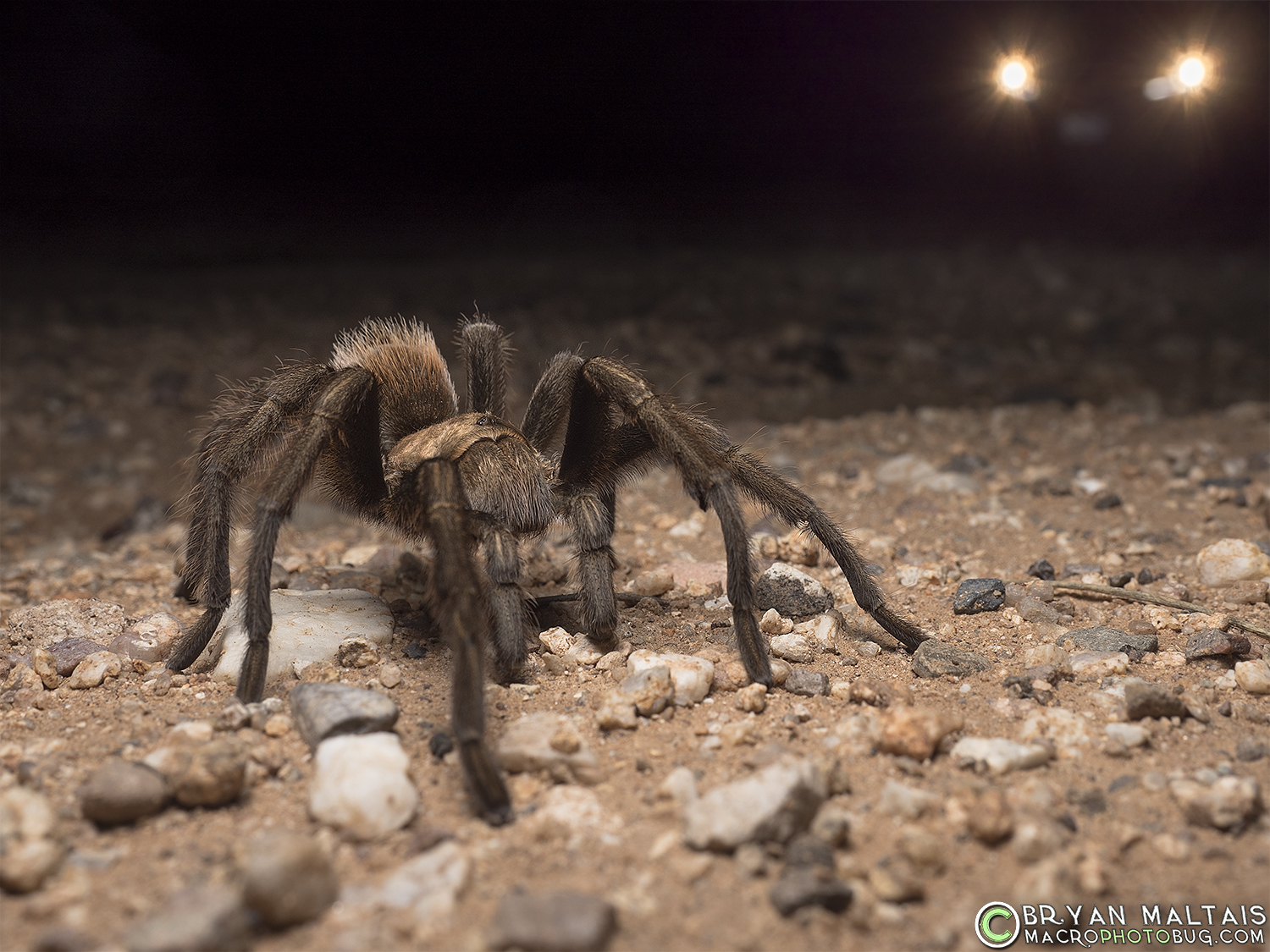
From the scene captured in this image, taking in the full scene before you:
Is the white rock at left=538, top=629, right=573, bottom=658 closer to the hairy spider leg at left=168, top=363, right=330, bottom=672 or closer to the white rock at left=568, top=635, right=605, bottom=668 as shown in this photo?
the white rock at left=568, top=635, right=605, bottom=668

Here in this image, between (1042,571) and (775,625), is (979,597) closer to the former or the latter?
(1042,571)

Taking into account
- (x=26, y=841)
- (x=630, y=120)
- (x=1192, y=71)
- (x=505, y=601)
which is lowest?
(x=26, y=841)

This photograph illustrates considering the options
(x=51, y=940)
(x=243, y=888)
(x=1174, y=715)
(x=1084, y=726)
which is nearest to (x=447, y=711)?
(x=243, y=888)

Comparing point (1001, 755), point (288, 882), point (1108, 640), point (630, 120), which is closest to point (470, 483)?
point (288, 882)


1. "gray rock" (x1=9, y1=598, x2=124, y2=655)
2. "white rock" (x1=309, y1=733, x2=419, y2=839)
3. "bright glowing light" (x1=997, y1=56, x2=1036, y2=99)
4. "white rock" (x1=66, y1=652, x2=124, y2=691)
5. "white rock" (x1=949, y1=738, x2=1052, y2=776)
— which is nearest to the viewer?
"white rock" (x1=309, y1=733, x2=419, y2=839)

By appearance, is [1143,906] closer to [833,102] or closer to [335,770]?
[335,770]

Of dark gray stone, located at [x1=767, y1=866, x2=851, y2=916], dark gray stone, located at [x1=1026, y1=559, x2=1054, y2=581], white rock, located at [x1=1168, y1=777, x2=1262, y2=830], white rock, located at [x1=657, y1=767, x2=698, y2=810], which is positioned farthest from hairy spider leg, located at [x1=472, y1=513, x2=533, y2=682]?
dark gray stone, located at [x1=1026, y1=559, x2=1054, y2=581]
